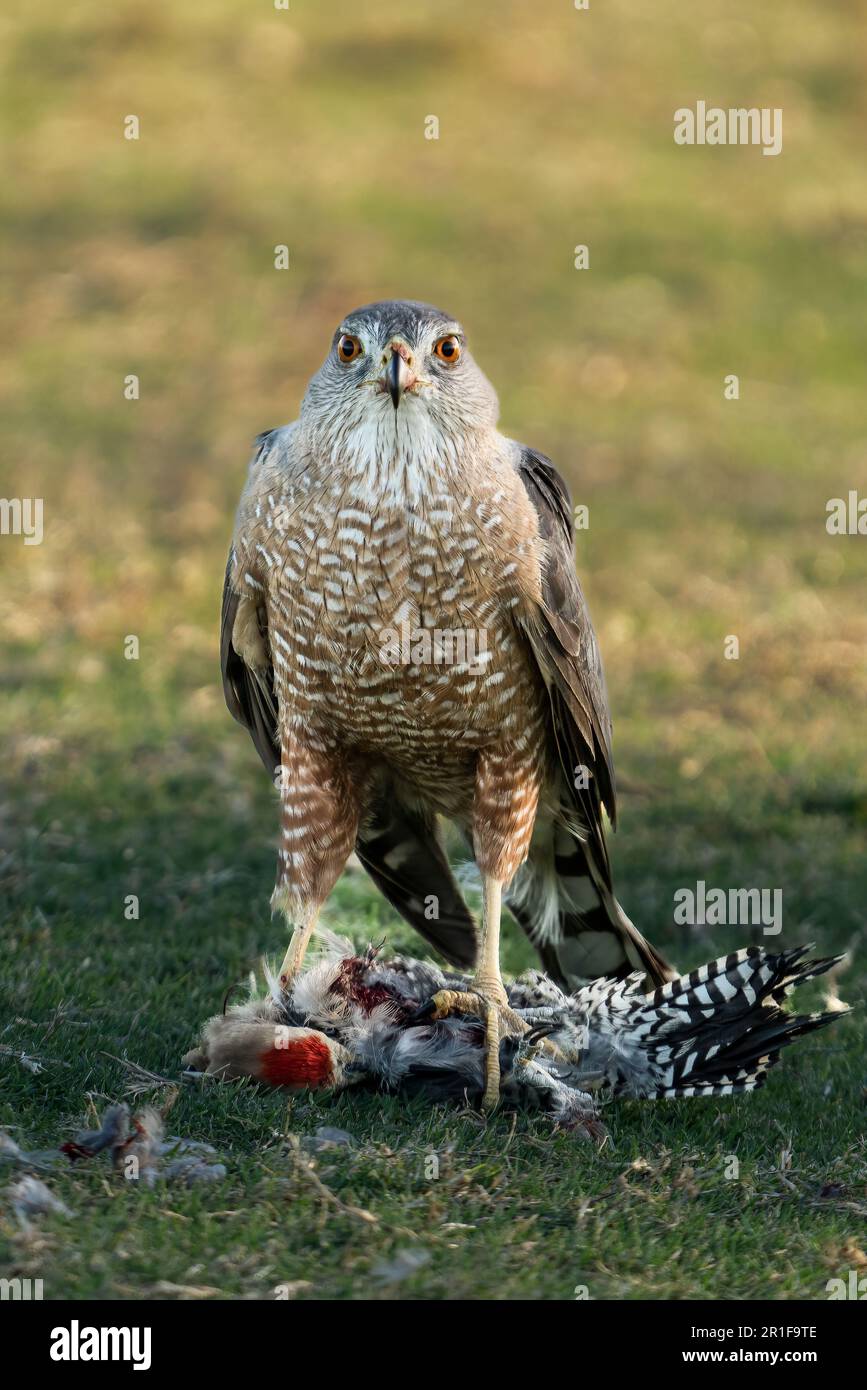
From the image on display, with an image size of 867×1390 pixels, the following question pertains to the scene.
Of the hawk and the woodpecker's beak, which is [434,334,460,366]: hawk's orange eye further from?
the woodpecker's beak

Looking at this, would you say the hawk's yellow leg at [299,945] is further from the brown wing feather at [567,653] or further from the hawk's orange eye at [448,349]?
the hawk's orange eye at [448,349]

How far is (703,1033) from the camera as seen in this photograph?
5.07m

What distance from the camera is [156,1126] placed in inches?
168

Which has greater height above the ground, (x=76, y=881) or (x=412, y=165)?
(x=412, y=165)

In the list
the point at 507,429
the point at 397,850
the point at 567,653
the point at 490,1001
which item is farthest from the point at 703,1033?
the point at 507,429

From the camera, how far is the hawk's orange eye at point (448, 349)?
Answer: 16.5 feet

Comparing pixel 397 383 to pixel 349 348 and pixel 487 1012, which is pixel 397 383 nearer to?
pixel 349 348

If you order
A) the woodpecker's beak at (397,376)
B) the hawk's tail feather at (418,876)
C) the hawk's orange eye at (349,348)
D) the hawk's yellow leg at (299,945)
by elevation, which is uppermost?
the hawk's orange eye at (349,348)

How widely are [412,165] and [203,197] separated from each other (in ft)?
8.84

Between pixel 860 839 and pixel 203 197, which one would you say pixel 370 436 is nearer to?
pixel 860 839

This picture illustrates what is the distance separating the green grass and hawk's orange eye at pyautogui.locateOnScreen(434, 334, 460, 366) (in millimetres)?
2143

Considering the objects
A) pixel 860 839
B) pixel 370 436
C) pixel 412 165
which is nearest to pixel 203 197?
pixel 412 165

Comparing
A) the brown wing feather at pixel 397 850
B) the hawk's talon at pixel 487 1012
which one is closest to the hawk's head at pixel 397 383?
the brown wing feather at pixel 397 850
